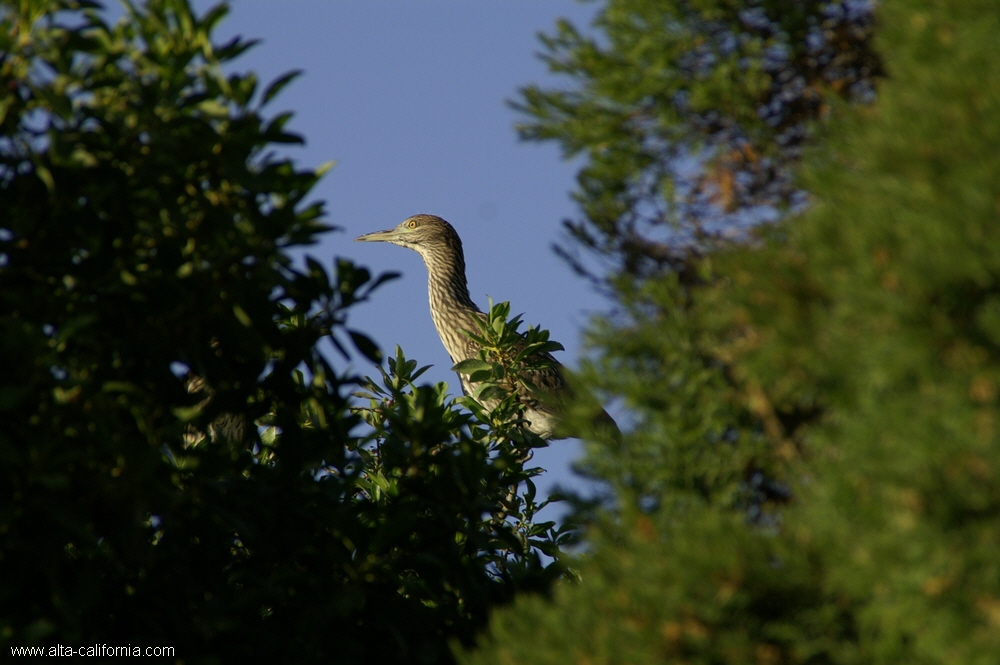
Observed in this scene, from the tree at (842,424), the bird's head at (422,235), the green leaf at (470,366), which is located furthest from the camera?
the bird's head at (422,235)

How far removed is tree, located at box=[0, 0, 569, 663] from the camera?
2908mm

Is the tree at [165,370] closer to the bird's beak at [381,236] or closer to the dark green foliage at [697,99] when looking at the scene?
the dark green foliage at [697,99]

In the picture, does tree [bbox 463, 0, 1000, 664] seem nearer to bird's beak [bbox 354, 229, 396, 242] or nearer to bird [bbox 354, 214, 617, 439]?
bird [bbox 354, 214, 617, 439]

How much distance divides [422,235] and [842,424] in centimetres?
1041

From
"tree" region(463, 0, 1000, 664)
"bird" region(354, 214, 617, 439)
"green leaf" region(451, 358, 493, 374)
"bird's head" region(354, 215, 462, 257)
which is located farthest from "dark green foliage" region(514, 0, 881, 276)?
"bird's head" region(354, 215, 462, 257)

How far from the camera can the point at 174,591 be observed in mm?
3236

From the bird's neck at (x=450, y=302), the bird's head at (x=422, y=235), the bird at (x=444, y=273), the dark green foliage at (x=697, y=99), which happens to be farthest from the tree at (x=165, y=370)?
the bird's head at (x=422, y=235)

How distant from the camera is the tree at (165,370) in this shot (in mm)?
2908

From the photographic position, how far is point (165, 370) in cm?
317

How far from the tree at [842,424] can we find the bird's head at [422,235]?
9.49 metres

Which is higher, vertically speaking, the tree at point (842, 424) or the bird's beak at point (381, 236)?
the bird's beak at point (381, 236)

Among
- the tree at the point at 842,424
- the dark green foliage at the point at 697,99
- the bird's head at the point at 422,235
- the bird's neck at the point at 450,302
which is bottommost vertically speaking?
the tree at the point at 842,424

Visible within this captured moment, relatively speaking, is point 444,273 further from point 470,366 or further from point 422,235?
point 470,366

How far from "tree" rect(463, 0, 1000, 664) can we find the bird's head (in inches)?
374
